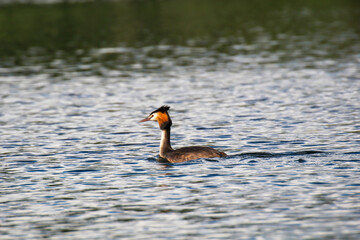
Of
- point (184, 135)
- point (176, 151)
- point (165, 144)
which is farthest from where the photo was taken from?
point (184, 135)

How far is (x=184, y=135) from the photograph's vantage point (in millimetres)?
25203

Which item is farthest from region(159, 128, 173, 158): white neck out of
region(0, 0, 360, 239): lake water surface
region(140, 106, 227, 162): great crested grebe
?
region(0, 0, 360, 239): lake water surface

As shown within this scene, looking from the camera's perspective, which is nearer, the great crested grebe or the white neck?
the great crested grebe

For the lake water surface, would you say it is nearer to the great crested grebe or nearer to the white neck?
the great crested grebe

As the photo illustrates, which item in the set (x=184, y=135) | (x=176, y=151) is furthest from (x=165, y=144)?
(x=184, y=135)

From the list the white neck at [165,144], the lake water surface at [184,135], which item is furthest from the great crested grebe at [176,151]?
the lake water surface at [184,135]

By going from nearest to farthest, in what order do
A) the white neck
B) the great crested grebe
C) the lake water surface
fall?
the lake water surface, the great crested grebe, the white neck

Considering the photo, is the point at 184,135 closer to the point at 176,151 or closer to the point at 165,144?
the point at 165,144

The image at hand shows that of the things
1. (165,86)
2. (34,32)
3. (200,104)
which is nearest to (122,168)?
(200,104)

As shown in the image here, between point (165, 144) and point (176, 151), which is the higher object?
point (165, 144)

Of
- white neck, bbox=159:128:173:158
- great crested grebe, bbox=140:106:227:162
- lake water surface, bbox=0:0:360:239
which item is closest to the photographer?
lake water surface, bbox=0:0:360:239

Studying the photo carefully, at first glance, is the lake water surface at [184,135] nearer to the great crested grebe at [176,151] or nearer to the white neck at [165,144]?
the great crested grebe at [176,151]

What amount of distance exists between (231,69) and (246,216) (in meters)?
26.0

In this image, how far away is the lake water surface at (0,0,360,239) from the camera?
15.3 metres
